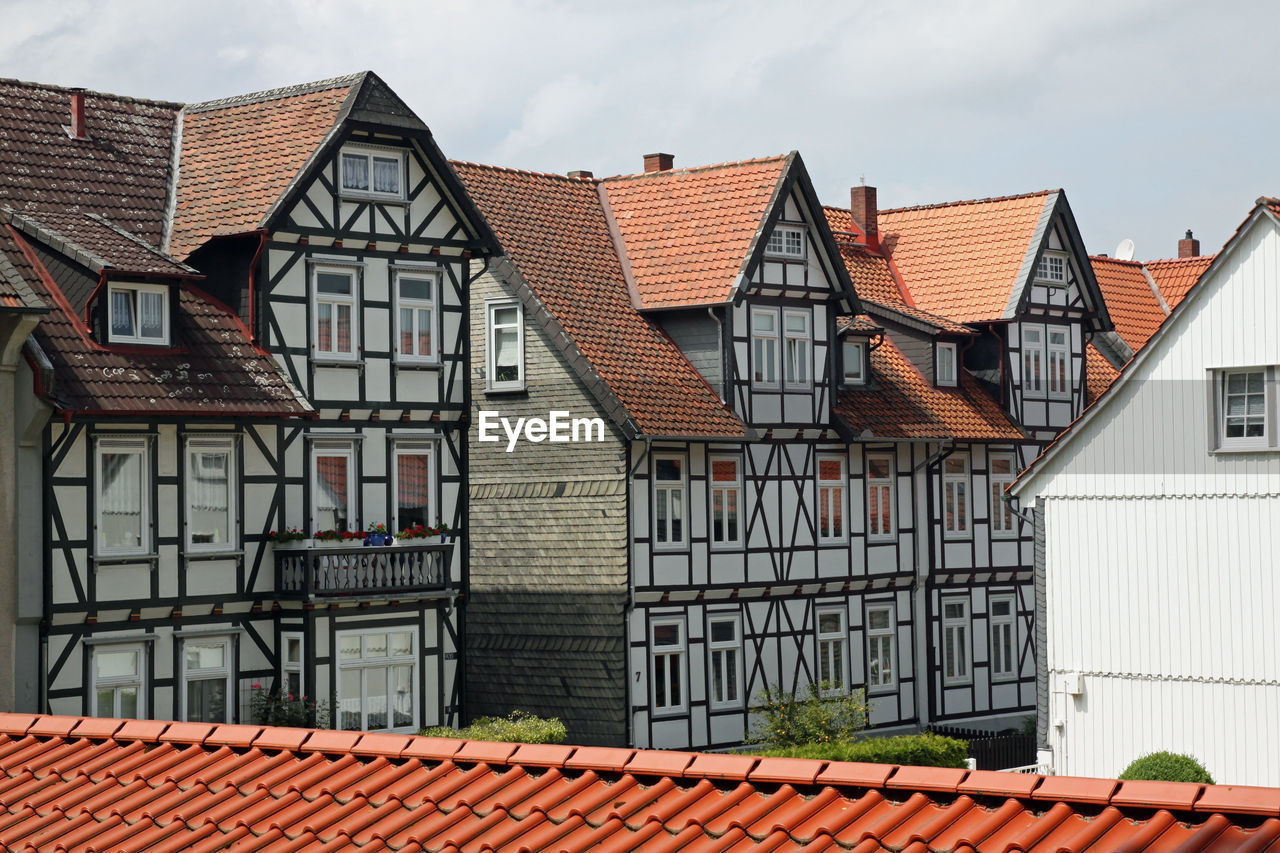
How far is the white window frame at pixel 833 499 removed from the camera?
1534 inches

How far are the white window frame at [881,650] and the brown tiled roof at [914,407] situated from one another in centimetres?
392

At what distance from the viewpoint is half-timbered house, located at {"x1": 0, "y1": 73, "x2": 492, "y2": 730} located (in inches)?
1101

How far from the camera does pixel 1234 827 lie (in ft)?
27.0

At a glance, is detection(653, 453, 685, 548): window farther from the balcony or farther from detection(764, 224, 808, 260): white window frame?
detection(764, 224, 808, 260): white window frame

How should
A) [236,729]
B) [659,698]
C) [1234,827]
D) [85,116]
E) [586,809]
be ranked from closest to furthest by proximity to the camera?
[1234,827] < [586,809] < [236,729] < [85,116] < [659,698]

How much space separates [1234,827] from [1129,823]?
1.61ft

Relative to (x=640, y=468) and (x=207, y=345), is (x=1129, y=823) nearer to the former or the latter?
(x=207, y=345)

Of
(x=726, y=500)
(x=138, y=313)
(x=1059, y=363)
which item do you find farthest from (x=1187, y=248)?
(x=138, y=313)

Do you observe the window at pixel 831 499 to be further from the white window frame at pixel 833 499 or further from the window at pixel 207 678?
the window at pixel 207 678

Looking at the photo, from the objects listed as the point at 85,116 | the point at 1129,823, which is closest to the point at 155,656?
the point at 85,116

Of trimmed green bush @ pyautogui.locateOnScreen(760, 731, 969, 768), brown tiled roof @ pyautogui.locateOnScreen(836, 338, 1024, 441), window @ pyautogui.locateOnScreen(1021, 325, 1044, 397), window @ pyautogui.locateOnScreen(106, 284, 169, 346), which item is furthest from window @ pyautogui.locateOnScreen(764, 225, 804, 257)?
window @ pyautogui.locateOnScreen(106, 284, 169, 346)

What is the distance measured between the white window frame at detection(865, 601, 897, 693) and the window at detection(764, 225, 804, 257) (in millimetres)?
7951

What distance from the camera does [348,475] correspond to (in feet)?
104

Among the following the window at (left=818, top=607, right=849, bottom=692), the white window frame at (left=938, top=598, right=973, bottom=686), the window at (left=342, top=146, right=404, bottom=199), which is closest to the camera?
the window at (left=342, top=146, right=404, bottom=199)
